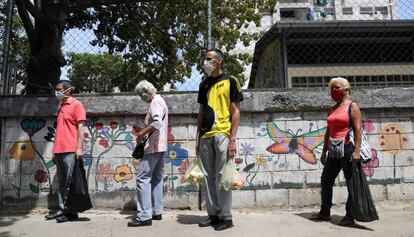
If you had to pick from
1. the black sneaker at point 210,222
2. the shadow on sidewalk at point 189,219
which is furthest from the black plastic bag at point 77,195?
the black sneaker at point 210,222

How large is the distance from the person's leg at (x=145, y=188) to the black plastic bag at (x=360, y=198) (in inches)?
84.3

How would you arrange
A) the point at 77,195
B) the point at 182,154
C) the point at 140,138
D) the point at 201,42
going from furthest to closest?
the point at 201,42, the point at 182,154, the point at 77,195, the point at 140,138

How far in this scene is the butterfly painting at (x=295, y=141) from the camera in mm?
5371

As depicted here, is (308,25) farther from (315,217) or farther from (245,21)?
(315,217)

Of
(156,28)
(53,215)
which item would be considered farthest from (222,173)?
(156,28)

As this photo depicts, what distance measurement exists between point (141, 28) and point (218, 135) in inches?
329

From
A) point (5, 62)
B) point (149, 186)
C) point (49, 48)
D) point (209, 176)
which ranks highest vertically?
point (49, 48)

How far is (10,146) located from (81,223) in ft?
5.33

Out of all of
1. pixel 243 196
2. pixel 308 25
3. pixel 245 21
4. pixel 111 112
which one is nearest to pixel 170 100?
pixel 111 112

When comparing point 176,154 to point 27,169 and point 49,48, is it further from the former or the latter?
point 49,48

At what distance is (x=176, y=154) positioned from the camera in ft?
17.6

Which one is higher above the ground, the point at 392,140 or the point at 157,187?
Result: the point at 392,140

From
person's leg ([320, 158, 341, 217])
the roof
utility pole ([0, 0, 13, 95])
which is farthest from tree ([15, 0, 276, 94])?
person's leg ([320, 158, 341, 217])

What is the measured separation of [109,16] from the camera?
12.0 m
